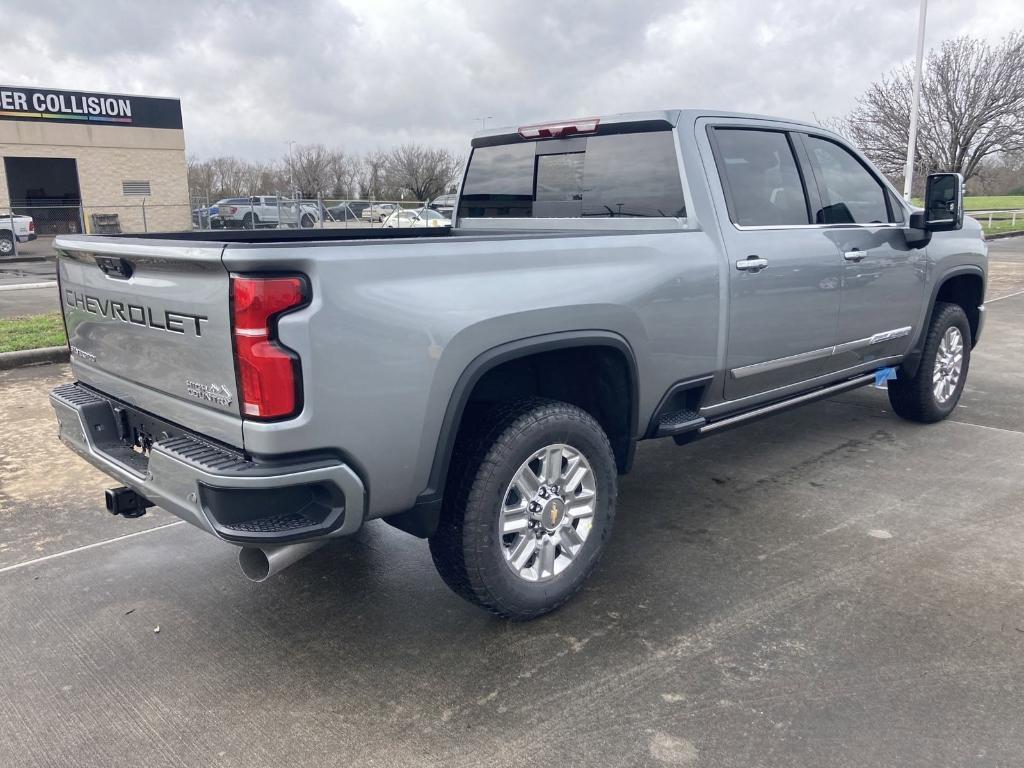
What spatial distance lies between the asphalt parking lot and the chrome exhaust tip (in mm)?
452

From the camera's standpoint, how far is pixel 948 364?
5.83 m

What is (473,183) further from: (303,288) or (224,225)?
(224,225)

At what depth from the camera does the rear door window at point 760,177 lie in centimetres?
400

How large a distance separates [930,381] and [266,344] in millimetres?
4810

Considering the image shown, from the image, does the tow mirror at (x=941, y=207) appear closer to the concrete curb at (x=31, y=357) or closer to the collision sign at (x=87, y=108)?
the concrete curb at (x=31, y=357)

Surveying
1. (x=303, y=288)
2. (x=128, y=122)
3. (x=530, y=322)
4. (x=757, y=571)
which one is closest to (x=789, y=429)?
(x=757, y=571)

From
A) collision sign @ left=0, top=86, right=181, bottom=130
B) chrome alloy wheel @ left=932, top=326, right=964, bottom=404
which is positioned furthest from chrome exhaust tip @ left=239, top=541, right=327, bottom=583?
collision sign @ left=0, top=86, right=181, bottom=130

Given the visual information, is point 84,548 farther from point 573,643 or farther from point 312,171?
point 312,171

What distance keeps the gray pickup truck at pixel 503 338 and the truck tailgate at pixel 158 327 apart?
11 mm

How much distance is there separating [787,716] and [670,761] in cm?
45

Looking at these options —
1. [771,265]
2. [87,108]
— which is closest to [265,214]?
[87,108]

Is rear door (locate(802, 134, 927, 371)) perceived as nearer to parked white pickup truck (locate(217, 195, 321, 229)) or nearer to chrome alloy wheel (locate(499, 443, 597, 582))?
chrome alloy wheel (locate(499, 443, 597, 582))

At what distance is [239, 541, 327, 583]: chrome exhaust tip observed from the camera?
264 cm

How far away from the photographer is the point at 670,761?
2.44 metres
